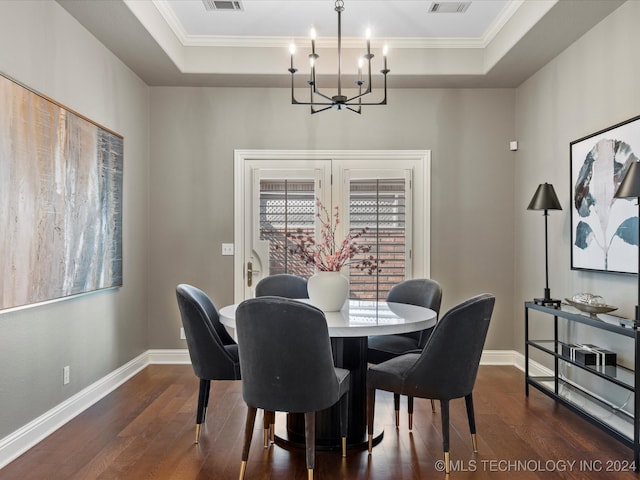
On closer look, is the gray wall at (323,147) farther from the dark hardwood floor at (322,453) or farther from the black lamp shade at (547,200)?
the dark hardwood floor at (322,453)

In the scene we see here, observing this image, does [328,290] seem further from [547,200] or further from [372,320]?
[547,200]

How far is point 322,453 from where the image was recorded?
2771 millimetres

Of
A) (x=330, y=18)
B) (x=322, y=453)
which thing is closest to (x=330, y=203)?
(x=330, y=18)

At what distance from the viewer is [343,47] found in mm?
4539

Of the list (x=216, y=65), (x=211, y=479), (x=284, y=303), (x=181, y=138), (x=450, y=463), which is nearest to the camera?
(x=284, y=303)

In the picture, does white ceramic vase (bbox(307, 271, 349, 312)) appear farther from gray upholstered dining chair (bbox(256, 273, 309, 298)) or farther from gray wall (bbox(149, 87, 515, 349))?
gray wall (bbox(149, 87, 515, 349))

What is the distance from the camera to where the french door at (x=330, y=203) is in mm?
4914

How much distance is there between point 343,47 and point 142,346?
333 centimetres

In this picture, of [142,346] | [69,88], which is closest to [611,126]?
[69,88]

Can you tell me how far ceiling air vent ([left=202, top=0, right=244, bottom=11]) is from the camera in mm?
3762

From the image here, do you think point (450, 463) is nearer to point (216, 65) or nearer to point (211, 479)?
point (211, 479)

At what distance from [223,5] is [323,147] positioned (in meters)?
1.60

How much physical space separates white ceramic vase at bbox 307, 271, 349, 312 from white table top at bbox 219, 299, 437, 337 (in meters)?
0.06

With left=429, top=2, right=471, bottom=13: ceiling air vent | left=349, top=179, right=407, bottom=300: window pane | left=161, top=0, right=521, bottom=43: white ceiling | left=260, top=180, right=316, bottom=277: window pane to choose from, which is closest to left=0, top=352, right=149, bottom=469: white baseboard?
left=260, top=180, right=316, bottom=277: window pane
